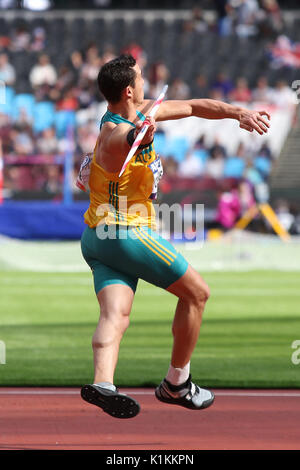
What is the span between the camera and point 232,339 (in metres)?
10.6

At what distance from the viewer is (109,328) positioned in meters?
5.41

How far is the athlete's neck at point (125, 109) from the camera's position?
5590 millimetres

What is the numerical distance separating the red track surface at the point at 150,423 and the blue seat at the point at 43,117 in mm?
16815

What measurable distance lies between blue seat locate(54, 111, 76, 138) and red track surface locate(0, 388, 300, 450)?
1609 centimetres

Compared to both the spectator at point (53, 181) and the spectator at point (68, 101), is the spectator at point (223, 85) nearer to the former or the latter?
the spectator at point (68, 101)

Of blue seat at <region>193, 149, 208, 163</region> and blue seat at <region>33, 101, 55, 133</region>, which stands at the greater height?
blue seat at <region>33, 101, 55, 133</region>

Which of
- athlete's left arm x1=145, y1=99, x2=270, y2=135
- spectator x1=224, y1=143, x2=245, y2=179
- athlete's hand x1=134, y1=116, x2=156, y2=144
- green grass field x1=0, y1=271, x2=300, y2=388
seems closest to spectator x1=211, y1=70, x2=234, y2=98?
spectator x1=224, y1=143, x2=245, y2=179

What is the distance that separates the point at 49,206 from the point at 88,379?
38.6 ft

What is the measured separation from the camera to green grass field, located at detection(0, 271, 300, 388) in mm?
8359

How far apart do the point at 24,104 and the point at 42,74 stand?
1433 millimetres

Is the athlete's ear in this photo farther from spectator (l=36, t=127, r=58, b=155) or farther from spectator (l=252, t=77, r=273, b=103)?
spectator (l=252, t=77, r=273, b=103)

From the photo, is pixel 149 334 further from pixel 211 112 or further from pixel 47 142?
pixel 47 142

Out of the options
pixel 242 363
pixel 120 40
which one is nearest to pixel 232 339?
pixel 242 363

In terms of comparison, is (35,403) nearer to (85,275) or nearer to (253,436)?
(253,436)
